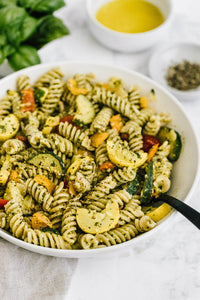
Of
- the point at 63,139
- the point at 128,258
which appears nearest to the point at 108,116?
the point at 63,139

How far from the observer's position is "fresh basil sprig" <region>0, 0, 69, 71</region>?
3.03 metres

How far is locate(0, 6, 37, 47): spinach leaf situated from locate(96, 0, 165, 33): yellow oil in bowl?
80 centimetres

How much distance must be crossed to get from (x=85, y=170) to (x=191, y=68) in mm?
1709

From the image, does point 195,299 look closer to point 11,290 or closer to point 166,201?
point 166,201

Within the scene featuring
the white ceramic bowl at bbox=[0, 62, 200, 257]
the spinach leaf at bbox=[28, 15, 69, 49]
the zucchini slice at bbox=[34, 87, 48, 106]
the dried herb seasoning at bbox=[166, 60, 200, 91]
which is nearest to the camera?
the white ceramic bowl at bbox=[0, 62, 200, 257]

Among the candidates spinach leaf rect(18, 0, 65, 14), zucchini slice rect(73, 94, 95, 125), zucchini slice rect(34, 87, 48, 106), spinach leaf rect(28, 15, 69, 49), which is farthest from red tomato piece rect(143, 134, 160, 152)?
spinach leaf rect(18, 0, 65, 14)

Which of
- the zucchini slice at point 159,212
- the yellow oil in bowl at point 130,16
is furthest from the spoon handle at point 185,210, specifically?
the yellow oil in bowl at point 130,16

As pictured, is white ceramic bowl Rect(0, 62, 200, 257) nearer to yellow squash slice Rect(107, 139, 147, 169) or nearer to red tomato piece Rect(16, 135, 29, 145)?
yellow squash slice Rect(107, 139, 147, 169)

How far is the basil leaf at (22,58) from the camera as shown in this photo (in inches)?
122

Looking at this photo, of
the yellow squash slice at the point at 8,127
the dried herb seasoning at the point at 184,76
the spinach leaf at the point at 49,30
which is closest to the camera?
the yellow squash slice at the point at 8,127

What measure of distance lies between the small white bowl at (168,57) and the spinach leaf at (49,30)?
2.81 ft

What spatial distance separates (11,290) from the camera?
7.36 feet

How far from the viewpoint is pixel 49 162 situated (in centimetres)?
242

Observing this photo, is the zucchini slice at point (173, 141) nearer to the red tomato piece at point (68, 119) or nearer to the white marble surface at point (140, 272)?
the white marble surface at point (140, 272)
